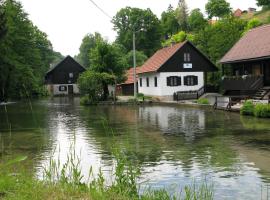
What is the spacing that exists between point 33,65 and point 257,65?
46225 millimetres

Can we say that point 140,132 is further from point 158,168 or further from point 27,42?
point 27,42

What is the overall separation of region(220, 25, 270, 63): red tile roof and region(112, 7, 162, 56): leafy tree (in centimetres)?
5513

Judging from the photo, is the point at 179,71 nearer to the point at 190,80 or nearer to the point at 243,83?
the point at 190,80

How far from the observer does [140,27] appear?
98.4 metres

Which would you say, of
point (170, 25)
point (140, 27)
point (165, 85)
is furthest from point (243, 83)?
point (170, 25)

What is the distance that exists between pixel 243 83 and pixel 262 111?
1259cm

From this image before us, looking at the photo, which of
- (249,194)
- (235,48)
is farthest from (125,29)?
(249,194)

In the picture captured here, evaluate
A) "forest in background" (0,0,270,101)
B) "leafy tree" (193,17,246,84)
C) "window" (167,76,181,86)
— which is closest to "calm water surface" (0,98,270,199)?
"forest in background" (0,0,270,101)

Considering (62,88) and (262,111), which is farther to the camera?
(62,88)

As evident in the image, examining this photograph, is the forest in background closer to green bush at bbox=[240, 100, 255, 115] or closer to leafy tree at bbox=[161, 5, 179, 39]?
leafy tree at bbox=[161, 5, 179, 39]

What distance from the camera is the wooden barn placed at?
9375 cm

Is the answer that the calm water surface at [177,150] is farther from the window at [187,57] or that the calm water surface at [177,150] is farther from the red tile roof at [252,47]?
the window at [187,57]

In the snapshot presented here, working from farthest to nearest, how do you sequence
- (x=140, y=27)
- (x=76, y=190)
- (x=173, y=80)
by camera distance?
(x=140, y=27)
(x=173, y=80)
(x=76, y=190)

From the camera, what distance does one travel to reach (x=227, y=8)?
112125 mm
